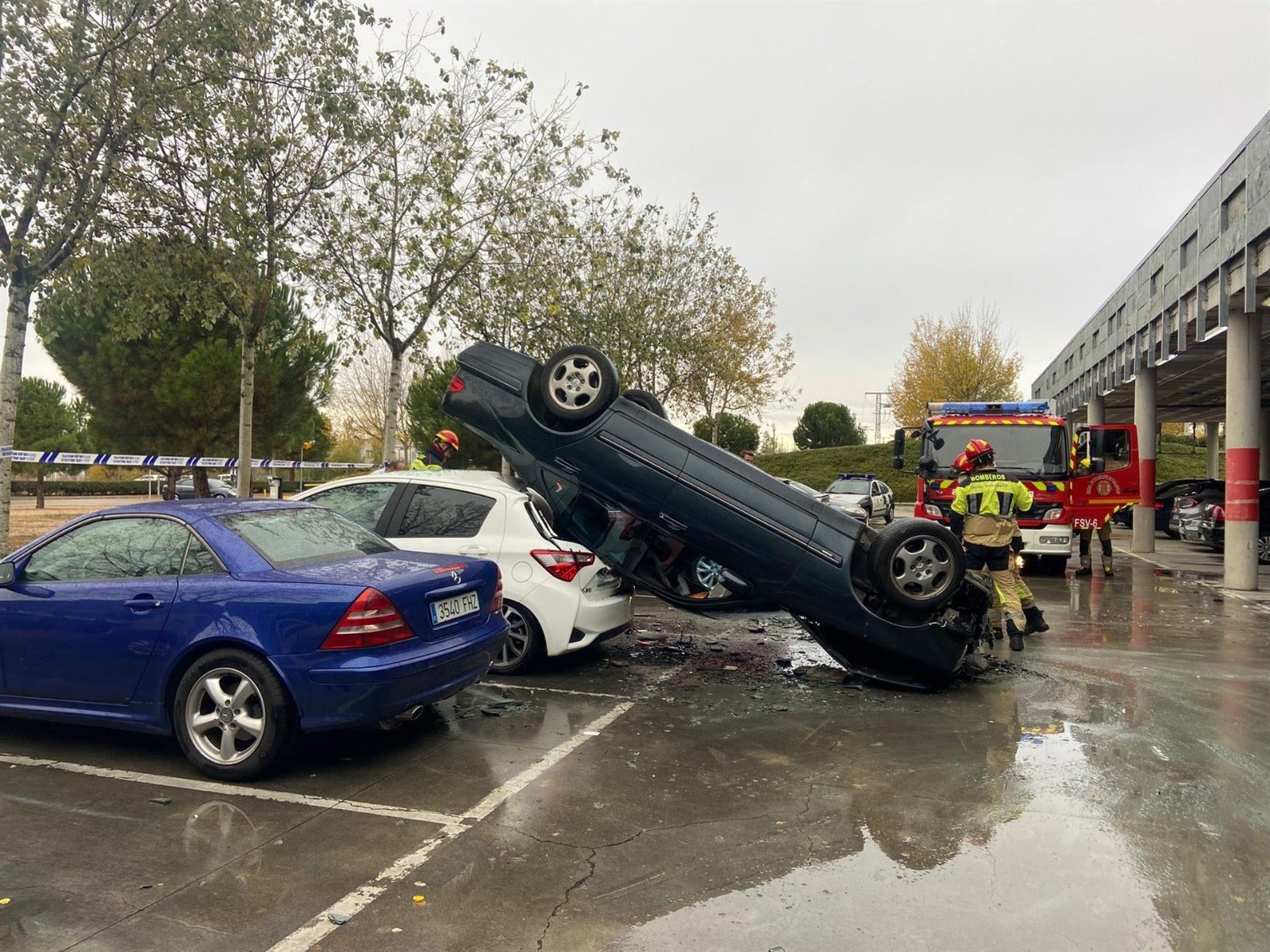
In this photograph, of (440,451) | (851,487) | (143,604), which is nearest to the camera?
(143,604)

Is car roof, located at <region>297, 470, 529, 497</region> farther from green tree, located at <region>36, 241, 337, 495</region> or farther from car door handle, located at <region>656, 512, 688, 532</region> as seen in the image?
green tree, located at <region>36, 241, 337, 495</region>

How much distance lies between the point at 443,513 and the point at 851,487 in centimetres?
2397

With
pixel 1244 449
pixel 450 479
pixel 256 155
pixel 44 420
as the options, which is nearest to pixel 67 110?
pixel 256 155

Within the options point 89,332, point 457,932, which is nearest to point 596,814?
point 457,932

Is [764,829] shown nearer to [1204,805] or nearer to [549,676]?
[1204,805]

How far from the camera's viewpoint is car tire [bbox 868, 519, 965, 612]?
6.31 metres

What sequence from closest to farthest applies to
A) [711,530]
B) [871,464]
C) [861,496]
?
[711,530], [861,496], [871,464]

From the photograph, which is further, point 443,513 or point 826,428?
point 826,428

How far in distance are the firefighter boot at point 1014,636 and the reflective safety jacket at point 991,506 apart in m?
0.72

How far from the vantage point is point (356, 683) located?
4379mm

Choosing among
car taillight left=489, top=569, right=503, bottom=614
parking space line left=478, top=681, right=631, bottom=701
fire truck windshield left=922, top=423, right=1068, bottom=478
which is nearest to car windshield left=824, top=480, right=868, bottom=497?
fire truck windshield left=922, top=423, right=1068, bottom=478

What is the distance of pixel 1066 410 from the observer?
1209 inches

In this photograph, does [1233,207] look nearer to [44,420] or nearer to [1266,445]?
[1266,445]

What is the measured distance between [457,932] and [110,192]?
10.9 m
